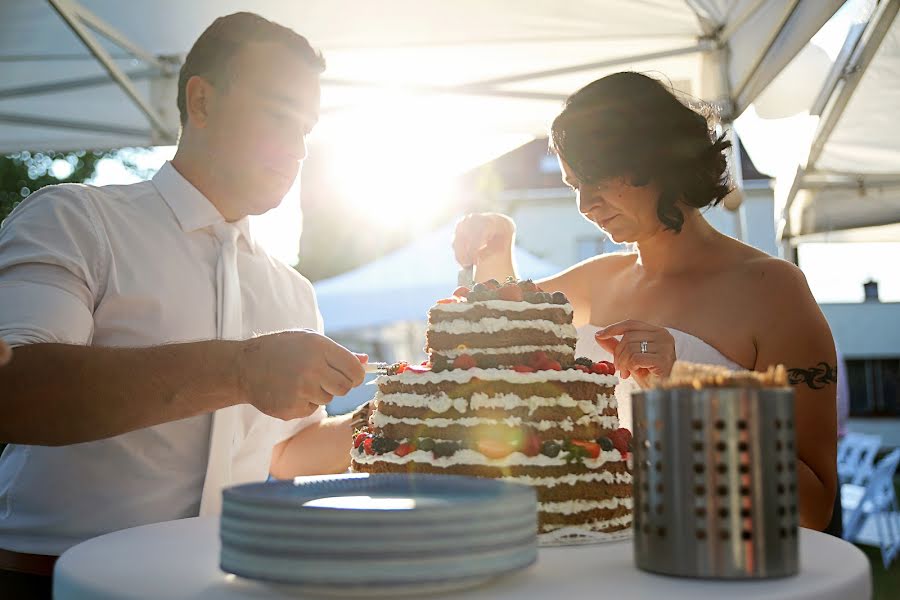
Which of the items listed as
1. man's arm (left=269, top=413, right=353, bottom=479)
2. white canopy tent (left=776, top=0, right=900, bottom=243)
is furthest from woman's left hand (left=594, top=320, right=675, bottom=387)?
white canopy tent (left=776, top=0, right=900, bottom=243)

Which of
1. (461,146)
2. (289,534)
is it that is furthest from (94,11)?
(289,534)

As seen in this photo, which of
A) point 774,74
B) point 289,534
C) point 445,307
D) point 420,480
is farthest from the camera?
point 774,74

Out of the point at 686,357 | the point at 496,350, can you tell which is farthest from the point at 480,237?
the point at 496,350

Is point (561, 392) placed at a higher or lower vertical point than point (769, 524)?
higher

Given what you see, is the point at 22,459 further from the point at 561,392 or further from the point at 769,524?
the point at 769,524

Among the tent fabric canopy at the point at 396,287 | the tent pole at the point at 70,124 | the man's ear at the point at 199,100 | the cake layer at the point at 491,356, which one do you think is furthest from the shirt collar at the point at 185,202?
the tent fabric canopy at the point at 396,287

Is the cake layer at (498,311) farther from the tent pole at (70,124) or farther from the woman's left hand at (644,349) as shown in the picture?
the tent pole at (70,124)

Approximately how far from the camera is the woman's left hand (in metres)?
2.03

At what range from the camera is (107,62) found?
17.8ft

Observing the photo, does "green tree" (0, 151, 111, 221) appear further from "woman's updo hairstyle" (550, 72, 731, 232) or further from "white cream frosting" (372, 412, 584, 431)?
"white cream frosting" (372, 412, 584, 431)

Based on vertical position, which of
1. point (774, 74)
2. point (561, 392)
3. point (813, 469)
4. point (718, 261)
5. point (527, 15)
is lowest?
point (813, 469)

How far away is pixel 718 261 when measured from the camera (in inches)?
116

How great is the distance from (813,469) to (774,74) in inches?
110

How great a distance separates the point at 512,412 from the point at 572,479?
177 millimetres
